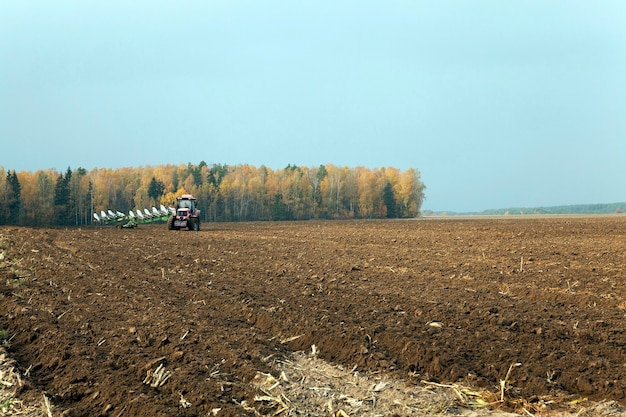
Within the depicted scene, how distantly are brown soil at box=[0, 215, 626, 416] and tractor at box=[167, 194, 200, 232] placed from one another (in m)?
17.5

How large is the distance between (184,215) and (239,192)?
63184mm

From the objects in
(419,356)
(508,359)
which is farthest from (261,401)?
(508,359)

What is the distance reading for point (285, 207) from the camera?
307ft

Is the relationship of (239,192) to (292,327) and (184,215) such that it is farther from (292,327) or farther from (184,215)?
(292,327)

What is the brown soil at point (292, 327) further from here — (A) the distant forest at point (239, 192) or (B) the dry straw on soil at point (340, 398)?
(A) the distant forest at point (239, 192)

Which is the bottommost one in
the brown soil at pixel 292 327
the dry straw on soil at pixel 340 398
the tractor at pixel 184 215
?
the dry straw on soil at pixel 340 398

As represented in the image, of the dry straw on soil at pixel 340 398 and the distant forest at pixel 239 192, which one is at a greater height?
the distant forest at pixel 239 192

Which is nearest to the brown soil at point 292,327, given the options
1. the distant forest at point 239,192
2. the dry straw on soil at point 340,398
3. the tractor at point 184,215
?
the dry straw on soil at point 340,398

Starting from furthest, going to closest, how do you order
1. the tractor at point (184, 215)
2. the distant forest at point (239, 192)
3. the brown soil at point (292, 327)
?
the distant forest at point (239, 192)
the tractor at point (184, 215)
the brown soil at point (292, 327)

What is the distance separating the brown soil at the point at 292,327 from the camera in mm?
6215

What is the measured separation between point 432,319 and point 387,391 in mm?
3077

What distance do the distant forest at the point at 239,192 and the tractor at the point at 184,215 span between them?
46.8 meters

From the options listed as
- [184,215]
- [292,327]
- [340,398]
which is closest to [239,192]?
[184,215]

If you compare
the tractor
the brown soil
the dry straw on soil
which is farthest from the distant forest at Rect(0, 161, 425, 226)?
the dry straw on soil
